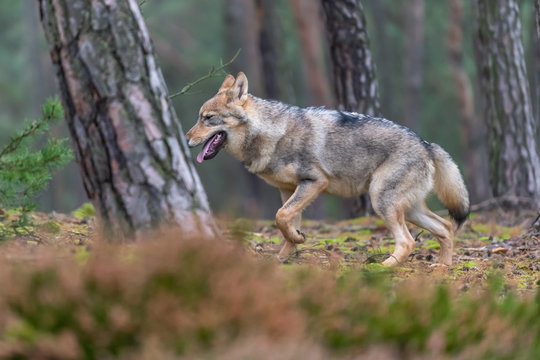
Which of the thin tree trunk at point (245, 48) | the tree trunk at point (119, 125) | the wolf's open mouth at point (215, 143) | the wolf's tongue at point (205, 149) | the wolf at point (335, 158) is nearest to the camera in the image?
the tree trunk at point (119, 125)

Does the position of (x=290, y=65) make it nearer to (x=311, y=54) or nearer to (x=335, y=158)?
(x=311, y=54)

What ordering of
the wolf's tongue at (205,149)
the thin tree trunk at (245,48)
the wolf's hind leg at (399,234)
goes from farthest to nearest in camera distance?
1. the thin tree trunk at (245,48)
2. the wolf's tongue at (205,149)
3. the wolf's hind leg at (399,234)

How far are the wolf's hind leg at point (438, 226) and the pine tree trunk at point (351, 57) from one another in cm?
396

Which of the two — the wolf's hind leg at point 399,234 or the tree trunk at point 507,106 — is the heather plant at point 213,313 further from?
the tree trunk at point 507,106

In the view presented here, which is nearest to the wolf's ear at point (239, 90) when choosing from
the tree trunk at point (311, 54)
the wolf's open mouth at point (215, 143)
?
the wolf's open mouth at point (215, 143)

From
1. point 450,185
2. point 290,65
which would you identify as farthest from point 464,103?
point 450,185

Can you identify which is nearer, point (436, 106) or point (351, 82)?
point (351, 82)

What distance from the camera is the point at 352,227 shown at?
12211mm

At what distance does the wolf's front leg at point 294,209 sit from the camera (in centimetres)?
879

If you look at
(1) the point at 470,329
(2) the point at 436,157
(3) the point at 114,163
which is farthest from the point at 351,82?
(1) the point at 470,329

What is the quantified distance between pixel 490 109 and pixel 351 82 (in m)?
2.56

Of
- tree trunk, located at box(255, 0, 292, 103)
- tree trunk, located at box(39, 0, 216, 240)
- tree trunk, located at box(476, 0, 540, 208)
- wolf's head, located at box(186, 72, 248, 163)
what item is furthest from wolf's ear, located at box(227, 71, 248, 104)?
tree trunk, located at box(255, 0, 292, 103)

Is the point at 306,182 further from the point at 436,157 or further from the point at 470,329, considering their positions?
the point at 470,329

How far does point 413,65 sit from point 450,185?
72.8ft
